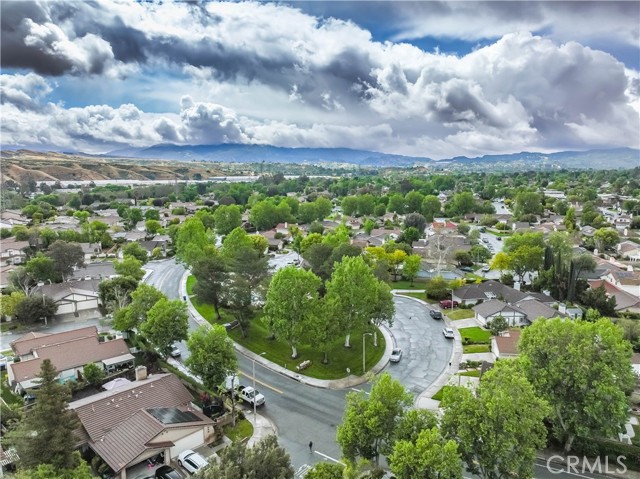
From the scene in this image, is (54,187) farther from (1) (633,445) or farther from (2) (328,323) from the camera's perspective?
(1) (633,445)

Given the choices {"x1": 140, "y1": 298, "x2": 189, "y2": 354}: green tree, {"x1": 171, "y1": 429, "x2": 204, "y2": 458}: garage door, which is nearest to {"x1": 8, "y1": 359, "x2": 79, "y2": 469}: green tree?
{"x1": 171, "y1": 429, "x2": 204, "y2": 458}: garage door

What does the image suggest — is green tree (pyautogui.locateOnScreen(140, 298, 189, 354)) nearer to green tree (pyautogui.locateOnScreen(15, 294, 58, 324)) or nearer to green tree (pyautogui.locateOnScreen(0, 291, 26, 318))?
green tree (pyautogui.locateOnScreen(15, 294, 58, 324))

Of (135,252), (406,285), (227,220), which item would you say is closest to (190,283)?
(135,252)

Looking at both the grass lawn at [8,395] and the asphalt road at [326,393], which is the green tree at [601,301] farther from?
the grass lawn at [8,395]

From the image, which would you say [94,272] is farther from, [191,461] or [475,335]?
[475,335]

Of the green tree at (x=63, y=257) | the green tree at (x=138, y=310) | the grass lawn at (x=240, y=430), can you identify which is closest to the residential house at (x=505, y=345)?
the grass lawn at (x=240, y=430)
